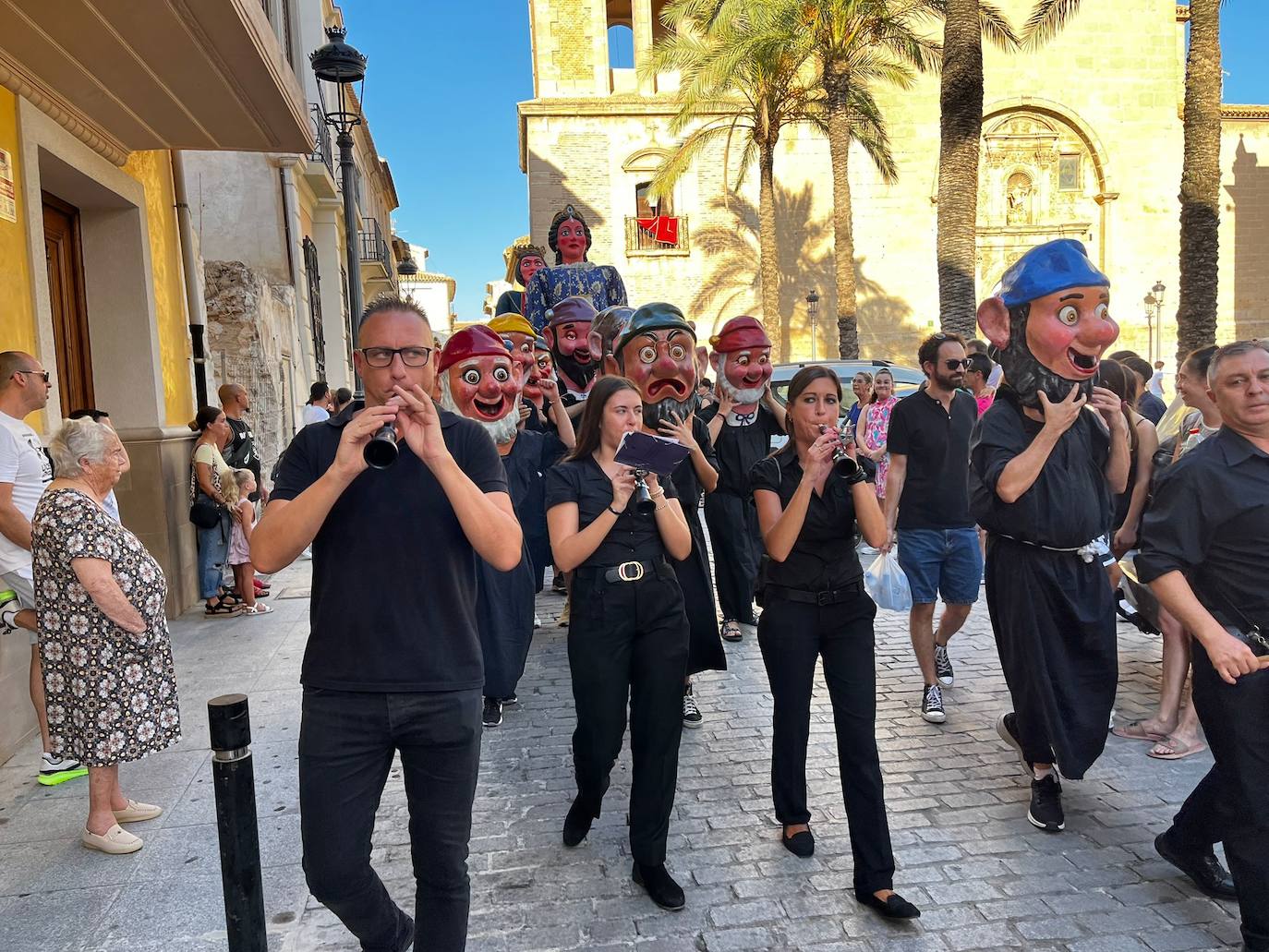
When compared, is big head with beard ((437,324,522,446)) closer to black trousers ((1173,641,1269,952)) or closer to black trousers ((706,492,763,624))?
black trousers ((706,492,763,624))

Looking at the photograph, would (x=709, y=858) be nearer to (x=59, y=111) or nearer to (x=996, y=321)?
(x=996, y=321)

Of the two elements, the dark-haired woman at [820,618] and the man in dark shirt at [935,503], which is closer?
the dark-haired woman at [820,618]

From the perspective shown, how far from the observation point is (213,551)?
8.16m

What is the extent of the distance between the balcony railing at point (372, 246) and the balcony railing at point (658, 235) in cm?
779

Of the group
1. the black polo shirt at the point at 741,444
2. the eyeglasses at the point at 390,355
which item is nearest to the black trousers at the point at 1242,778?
the eyeglasses at the point at 390,355

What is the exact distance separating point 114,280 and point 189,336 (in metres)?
1.36

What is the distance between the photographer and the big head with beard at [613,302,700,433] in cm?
452

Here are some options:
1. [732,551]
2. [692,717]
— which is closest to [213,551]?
[732,551]

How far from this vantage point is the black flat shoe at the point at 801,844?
11.9 feet

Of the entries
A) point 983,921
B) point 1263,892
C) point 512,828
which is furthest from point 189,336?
point 1263,892

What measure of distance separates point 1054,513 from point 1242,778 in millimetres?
1174

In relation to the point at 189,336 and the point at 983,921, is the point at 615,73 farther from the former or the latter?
the point at 983,921

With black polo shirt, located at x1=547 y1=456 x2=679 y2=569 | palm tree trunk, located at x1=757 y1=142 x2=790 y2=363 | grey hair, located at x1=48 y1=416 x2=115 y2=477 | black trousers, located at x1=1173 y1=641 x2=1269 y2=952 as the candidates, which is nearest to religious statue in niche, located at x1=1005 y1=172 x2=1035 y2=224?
palm tree trunk, located at x1=757 y1=142 x2=790 y2=363

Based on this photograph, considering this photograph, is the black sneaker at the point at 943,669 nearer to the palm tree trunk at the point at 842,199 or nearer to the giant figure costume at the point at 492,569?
the giant figure costume at the point at 492,569
